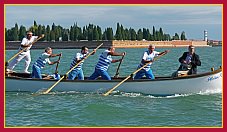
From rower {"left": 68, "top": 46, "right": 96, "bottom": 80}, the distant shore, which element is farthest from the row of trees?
rower {"left": 68, "top": 46, "right": 96, "bottom": 80}

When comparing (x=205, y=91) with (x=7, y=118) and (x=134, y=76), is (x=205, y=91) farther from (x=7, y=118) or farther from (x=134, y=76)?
(x=7, y=118)

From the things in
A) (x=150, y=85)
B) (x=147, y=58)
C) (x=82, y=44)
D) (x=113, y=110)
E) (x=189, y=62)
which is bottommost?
(x=113, y=110)

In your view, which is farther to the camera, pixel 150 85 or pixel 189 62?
pixel 150 85

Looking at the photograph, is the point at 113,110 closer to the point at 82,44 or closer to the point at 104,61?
the point at 104,61

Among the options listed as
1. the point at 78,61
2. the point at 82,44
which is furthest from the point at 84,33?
the point at 78,61

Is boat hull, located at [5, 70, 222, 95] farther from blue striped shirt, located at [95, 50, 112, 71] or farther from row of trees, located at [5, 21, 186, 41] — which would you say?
row of trees, located at [5, 21, 186, 41]

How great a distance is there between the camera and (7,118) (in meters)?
10.5

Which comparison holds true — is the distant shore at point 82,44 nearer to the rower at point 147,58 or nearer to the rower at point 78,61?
the rower at point 78,61

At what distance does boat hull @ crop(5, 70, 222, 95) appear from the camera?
43.0 ft

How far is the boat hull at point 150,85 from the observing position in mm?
13117

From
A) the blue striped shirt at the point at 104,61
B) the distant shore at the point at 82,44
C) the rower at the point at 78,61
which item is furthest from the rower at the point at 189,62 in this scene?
the distant shore at the point at 82,44

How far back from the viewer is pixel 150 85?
1332 cm

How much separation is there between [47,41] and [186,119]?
72.4 metres

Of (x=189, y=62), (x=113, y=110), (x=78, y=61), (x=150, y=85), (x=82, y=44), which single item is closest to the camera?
(x=113, y=110)
